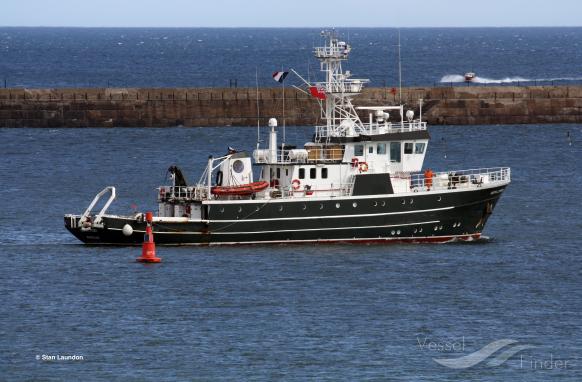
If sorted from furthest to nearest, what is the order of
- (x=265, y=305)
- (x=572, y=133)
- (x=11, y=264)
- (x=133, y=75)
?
1. (x=133, y=75)
2. (x=572, y=133)
3. (x=11, y=264)
4. (x=265, y=305)

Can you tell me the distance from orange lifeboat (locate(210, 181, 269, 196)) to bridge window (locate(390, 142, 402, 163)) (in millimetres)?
5163

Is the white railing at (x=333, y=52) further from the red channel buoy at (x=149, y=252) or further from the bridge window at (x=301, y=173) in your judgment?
the red channel buoy at (x=149, y=252)

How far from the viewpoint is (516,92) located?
112375 mm

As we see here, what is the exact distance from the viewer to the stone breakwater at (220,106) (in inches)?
4331

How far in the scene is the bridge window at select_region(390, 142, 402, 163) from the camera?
59750 millimetres

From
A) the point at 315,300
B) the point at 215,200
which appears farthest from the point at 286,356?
the point at 215,200

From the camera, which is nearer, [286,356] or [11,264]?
[286,356]

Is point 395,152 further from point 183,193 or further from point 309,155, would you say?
point 183,193

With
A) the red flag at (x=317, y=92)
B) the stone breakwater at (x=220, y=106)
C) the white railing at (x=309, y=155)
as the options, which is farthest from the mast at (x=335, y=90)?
the stone breakwater at (x=220, y=106)

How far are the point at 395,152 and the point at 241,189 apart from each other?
6247 millimetres

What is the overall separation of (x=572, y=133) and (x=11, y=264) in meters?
57.8

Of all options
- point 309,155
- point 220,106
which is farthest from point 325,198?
point 220,106

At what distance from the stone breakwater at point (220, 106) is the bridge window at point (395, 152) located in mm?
49504

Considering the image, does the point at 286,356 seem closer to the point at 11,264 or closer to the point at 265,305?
the point at 265,305
